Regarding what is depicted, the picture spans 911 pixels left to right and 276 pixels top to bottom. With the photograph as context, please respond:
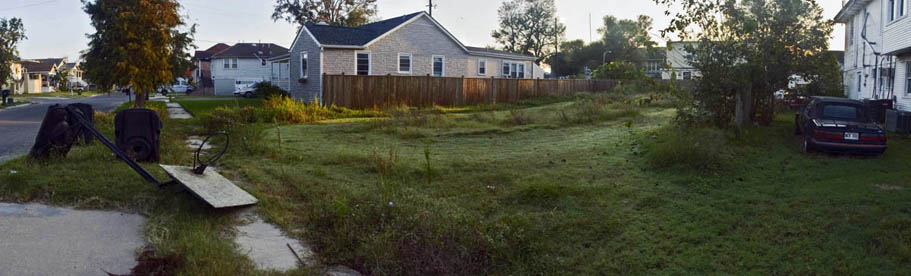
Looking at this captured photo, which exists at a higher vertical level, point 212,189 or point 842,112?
point 842,112

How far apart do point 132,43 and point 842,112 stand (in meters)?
21.1

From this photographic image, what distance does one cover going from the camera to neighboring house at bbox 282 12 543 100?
97.7 ft

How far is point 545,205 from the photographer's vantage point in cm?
772

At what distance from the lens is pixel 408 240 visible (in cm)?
588

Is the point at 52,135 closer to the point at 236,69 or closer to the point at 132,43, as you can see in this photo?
the point at 132,43

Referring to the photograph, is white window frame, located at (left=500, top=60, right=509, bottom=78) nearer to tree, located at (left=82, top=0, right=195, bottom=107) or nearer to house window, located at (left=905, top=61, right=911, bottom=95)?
tree, located at (left=82, top=0, right=195, bottom=107)

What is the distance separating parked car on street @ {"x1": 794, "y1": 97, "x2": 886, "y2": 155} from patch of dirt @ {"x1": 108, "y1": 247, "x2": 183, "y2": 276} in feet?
36.6

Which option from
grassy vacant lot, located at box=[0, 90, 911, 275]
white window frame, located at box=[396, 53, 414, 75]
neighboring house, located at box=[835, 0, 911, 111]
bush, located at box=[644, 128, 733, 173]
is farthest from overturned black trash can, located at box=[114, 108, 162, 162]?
white window frame, located at box=[396, 53, 414, 75]

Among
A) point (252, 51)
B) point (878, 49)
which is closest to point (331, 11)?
point (252, 51)

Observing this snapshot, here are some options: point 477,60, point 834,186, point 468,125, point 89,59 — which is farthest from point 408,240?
point 477,60

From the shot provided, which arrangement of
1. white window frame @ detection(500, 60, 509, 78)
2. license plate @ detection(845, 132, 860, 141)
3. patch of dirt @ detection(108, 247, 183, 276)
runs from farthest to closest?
white window frame @ detection(500, 60, 509, 78) → license plate @ detection(845, 132, 860, 141) → patch of dirt @ detection(108, 247, 183, 276)

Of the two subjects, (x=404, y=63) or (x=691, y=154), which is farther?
(x=404, y=63)

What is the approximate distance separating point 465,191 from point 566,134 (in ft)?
26.0

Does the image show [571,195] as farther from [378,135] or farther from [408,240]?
[378,135]
